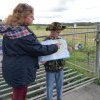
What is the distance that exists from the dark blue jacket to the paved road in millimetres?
2223

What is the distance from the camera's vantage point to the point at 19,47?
392cm

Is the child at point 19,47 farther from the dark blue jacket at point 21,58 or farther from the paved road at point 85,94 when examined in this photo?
the paved road at point 85,94

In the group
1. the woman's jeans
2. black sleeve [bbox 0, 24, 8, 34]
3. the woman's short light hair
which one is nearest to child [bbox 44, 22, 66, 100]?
the woman's jeans

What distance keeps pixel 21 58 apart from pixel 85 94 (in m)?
2.79

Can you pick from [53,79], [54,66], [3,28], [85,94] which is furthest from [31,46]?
[85,94]

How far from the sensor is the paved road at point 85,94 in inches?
243

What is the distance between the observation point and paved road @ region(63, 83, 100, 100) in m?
6.17

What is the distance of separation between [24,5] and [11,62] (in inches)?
29.0

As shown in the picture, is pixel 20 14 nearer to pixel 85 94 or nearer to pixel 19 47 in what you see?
pixel 19 47

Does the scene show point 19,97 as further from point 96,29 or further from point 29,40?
point 96,29

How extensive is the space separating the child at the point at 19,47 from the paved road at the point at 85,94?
225cm

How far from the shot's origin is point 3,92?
19.3 ft

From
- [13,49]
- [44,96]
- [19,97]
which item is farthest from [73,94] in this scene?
[13,49]

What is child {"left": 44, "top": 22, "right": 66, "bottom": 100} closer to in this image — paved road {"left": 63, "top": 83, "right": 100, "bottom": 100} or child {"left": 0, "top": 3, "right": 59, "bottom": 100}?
child {"left": 0, "top": 3, "right": 59, "bottom": 100}
